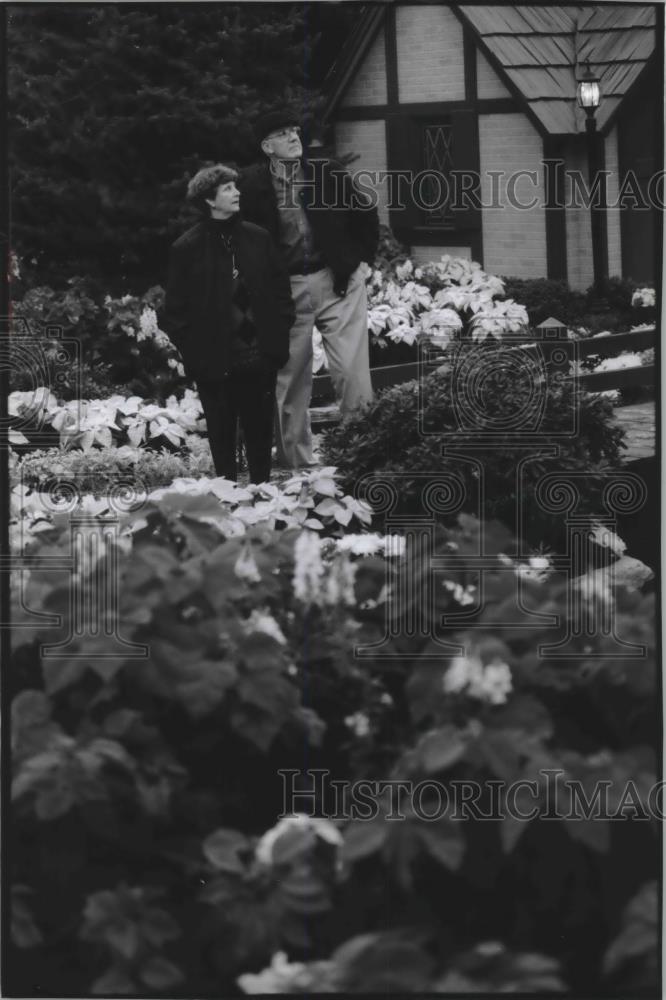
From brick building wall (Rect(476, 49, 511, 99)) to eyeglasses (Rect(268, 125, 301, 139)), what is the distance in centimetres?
58

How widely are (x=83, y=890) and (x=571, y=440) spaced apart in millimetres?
2034

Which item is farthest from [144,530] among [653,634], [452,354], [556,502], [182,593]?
[452,354]

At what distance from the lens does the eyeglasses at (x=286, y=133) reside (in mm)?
4617

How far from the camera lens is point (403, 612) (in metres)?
3.12

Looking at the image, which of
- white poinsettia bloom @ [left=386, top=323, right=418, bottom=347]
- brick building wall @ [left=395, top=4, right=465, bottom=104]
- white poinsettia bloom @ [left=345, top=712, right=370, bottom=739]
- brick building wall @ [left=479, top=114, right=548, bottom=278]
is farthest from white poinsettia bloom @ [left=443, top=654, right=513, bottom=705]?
brick building wall @ [left=395, top=4, right=465, bottom=104]

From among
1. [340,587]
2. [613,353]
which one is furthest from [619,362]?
[340,587]

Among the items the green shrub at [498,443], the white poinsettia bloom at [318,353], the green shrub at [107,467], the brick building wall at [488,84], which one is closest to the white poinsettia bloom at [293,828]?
the green shrub at [498,443]

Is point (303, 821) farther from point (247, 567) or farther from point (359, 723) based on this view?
point (247, 567)

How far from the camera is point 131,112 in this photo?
15.6 feet

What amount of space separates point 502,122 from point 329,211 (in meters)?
0.59

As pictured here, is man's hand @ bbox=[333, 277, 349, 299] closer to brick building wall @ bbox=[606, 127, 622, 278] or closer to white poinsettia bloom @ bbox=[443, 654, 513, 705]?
brick building wall @ bbox=[606, 127, 622, 278]

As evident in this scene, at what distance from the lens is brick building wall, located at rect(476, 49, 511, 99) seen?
15.4 feet

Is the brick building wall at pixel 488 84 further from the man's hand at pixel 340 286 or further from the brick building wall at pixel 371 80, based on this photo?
the man's hand at pixel 340 286

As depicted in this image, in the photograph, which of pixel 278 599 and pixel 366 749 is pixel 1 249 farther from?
pixel 366 749
